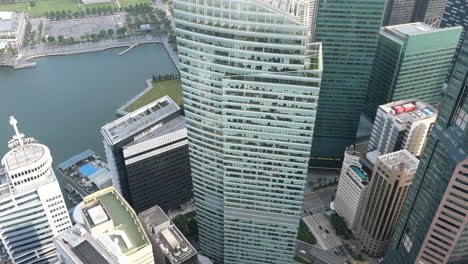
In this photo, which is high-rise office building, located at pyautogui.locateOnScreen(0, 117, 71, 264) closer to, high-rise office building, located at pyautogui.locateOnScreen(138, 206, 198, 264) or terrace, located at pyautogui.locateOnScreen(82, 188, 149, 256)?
terrace, located at pyautogui.locateOnScreen(82, 188, 149, 256)

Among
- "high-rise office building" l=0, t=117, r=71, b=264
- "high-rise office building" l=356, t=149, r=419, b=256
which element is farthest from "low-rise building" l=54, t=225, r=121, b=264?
"high-rise office building" l=356, t=149, r=419, b=256

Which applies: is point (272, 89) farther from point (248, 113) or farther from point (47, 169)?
point (47, 169)

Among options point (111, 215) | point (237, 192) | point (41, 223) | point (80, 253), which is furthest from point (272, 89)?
point (41, 223)

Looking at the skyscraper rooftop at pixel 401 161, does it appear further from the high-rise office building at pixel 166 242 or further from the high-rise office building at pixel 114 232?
the high-rise office building at pixel 114 232

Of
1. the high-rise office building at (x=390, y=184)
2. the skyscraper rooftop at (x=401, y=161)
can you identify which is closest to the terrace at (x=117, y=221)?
the high-rise office building at (x=390, y=184)

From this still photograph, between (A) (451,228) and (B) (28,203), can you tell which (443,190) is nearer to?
(A) (451,228)

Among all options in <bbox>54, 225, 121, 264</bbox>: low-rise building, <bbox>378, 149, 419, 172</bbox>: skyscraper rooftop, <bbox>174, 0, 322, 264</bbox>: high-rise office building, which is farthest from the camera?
<bbox>378, 149, 419, 172</bbox>: skyscraper rooftop
